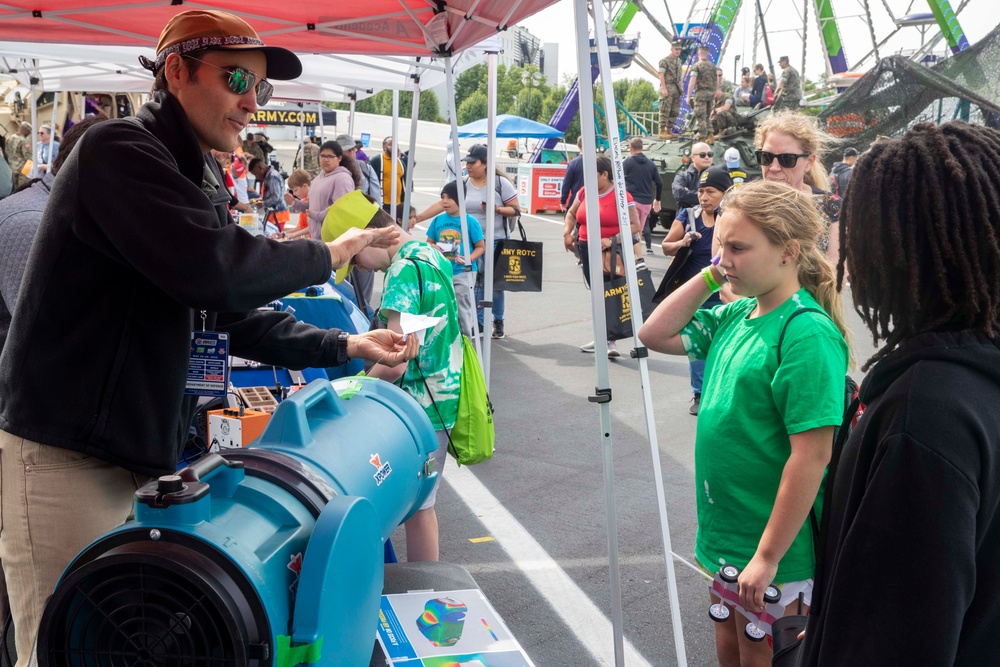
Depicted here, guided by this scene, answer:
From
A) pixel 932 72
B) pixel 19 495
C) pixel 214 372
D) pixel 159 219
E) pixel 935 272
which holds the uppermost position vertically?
pixel 932 72

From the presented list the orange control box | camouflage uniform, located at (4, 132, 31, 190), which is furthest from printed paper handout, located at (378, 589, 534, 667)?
camouflage uniform, located at (4, 132, 31, 190)

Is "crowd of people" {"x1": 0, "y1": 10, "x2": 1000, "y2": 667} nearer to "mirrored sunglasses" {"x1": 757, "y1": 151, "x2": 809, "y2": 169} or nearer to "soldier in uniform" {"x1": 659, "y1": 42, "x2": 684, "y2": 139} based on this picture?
"mirrored sunglasses" {"x1": 757, "y1": 151, "x2": 809, "y2": 169}

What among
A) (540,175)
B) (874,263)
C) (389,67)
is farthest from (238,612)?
(540,175)

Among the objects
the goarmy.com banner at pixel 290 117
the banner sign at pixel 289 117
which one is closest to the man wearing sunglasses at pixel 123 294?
the banner sign at pixel 289 117

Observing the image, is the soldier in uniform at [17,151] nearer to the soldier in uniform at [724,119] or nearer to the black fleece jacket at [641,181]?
the black fleece jacket at [641,181]

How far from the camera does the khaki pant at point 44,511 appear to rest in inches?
70.2

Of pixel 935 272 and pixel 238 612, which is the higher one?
pixel 935 272

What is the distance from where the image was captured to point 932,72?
9438mm

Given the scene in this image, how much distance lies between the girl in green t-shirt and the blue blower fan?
3.71 ft

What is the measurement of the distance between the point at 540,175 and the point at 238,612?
2140cm

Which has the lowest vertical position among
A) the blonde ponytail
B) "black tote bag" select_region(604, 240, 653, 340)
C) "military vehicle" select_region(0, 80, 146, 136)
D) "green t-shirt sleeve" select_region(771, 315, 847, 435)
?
"black tote bag" select_region(604, 240, 653, 340)

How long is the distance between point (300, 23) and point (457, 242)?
2207 millimetres

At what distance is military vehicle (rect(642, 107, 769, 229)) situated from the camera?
15.3 metres

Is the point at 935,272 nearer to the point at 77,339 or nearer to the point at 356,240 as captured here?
the point at 356,240
